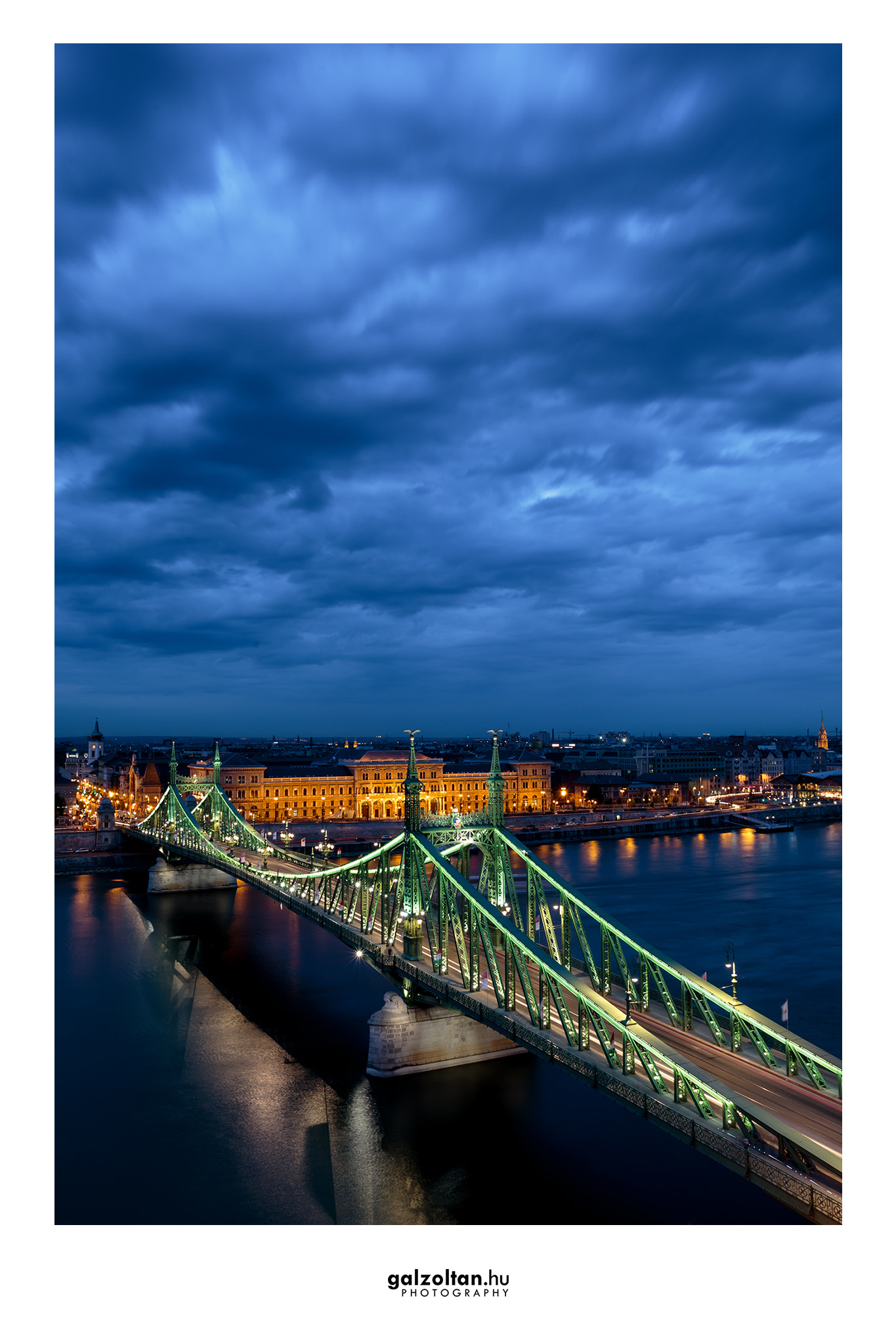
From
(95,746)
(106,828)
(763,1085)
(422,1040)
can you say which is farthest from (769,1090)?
(95,746)

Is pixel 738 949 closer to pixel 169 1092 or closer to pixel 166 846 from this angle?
pixel 169 1092

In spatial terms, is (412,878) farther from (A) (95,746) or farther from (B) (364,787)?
(A) (95,746)

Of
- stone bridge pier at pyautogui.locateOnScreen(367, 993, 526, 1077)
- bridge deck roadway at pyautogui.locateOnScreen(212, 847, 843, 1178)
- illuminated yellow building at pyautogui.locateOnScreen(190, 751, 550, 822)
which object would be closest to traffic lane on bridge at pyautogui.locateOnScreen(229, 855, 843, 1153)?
bridge deck roadway at pyautogui.locateOnScreen(212, 847, 843, 1178)

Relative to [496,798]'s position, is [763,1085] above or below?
below

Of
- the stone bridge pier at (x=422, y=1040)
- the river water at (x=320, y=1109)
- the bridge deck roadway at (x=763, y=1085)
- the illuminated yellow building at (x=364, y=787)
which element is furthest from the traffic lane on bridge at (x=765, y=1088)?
the illuminated yellow building at (x=364, y=787)

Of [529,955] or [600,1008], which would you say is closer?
[600,1008]

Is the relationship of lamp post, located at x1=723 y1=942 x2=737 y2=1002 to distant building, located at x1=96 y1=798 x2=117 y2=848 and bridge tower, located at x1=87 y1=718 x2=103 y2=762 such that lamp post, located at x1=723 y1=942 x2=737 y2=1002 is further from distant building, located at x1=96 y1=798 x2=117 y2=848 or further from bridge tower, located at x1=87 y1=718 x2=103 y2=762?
bridge tower, located at x1=87 y1=718 x2=103 y2=762

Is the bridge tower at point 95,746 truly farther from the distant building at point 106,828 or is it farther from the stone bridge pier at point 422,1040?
the stone bridge pier at point 422,1040
